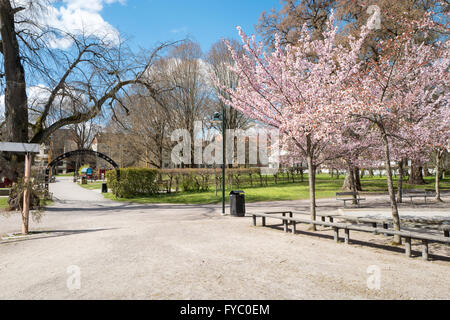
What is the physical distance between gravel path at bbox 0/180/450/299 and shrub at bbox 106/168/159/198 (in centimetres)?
1134

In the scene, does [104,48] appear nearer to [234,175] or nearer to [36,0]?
[36,0]

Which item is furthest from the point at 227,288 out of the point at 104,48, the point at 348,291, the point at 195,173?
the point at 195,173

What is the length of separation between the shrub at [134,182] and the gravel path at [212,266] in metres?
11.3

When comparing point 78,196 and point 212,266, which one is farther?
point 78,196

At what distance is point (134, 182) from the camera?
20406 millimetres

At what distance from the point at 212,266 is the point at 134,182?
16.5 m

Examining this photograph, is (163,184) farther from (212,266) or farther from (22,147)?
(212,266)
